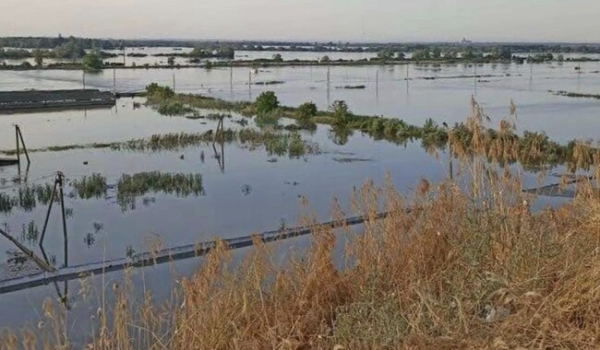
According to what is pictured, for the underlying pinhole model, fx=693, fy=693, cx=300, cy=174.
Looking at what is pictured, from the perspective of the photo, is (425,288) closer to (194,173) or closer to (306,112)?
(194,173)

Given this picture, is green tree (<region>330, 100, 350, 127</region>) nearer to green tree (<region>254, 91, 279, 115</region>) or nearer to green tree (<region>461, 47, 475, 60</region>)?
green tree (<region>254, 91, 279, 115</region>)

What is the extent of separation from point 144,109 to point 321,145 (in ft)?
27.6

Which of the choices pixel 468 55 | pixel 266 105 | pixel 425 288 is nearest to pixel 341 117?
pixel 266 105

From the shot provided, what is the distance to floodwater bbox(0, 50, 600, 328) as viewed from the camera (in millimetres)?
6734

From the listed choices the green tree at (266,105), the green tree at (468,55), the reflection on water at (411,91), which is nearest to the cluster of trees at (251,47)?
the green tree at (468,55)

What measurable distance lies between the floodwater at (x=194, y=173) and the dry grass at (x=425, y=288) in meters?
0.37

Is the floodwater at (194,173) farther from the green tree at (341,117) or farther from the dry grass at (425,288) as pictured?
the green tree at (341,117)

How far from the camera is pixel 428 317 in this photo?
2279 millimetres

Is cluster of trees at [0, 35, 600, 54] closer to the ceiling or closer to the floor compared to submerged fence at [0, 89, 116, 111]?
closer to the ceiling

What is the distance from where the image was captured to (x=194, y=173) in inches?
439

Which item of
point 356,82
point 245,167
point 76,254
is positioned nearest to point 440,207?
point 76,254

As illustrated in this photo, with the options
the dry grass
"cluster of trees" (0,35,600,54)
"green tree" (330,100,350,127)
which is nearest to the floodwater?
the dry grass

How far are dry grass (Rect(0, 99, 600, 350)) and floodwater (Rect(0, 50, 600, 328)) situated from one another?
37cm

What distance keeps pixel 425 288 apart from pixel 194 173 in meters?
8.88
